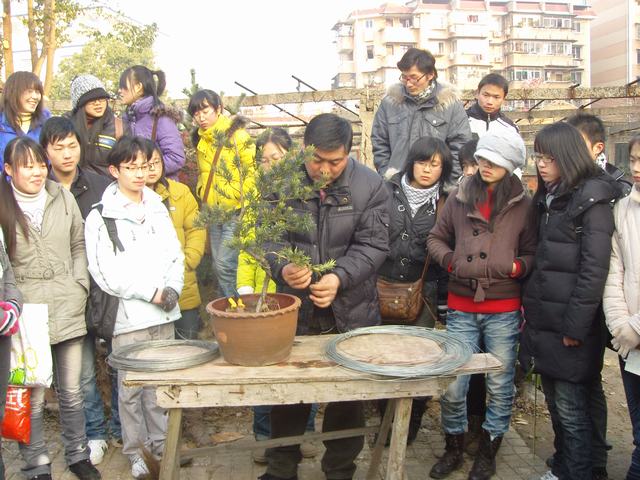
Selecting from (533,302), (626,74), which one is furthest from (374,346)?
(626,74)

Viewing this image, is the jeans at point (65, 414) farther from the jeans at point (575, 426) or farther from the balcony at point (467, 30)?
the balcony at point (467, 30)

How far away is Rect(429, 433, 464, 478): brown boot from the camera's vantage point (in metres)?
3.59

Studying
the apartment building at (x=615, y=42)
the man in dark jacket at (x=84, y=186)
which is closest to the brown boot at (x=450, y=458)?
the man in dark jacket at (x=84, y=186)

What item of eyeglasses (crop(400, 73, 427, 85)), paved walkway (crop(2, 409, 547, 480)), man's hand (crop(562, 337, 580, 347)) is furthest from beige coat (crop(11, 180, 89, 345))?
→ man's hand (crop(562, 337, 580, 347))

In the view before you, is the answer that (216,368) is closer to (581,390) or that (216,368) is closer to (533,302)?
(533,302)

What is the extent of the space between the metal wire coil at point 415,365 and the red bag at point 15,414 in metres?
1.74

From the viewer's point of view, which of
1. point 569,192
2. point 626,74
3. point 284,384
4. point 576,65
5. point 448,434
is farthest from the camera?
point 576,65

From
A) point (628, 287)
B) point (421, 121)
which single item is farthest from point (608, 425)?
point (421, 121)

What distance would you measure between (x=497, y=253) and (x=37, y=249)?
8.45ft

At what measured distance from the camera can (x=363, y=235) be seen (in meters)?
3.17

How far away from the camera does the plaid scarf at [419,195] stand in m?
3.87

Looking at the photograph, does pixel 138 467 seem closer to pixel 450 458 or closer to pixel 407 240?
pixel 450 458

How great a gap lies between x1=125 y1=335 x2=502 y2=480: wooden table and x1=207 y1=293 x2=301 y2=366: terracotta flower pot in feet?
0.15

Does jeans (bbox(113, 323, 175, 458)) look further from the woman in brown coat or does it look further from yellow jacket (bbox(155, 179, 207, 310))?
the woman in brown coat
